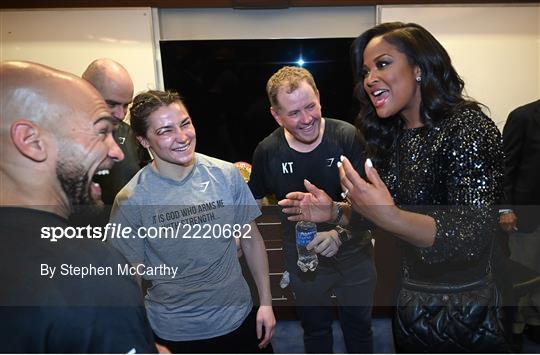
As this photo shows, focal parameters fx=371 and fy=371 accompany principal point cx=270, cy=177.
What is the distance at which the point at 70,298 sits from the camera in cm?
40

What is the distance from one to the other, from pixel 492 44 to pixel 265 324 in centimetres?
156

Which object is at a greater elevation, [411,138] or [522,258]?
[411,138]

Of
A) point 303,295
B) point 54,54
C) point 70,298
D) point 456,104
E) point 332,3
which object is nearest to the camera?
point 70,298

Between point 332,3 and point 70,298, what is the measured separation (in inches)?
61.6

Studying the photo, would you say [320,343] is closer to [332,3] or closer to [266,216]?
[266,216]

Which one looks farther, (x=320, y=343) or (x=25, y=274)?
(x=320, y=343)

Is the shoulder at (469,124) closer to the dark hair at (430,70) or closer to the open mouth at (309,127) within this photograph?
the dark hair at (430,70)

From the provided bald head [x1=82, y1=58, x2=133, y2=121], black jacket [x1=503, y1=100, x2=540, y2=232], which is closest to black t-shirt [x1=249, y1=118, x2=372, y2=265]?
bald head [x1=82, y1=58, x2=133, y2=121]

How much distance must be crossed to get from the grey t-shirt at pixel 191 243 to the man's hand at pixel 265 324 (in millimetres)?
42

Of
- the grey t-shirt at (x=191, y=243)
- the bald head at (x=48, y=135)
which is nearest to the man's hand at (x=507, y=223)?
the grey t-shirt at (x=191, y=243)

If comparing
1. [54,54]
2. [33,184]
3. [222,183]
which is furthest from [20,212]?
[54,54]

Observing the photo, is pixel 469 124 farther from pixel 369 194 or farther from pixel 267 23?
pixel 267 23

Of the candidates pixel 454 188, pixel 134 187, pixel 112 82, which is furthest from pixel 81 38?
pixel 454 188

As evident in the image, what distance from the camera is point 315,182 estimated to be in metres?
0.88
